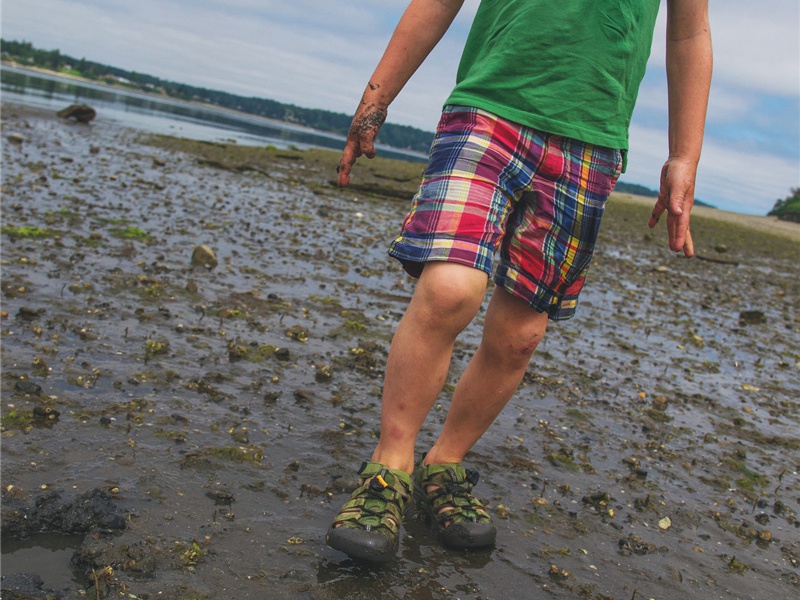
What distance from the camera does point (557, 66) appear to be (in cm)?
258

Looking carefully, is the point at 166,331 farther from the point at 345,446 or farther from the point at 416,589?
the point at 416,589

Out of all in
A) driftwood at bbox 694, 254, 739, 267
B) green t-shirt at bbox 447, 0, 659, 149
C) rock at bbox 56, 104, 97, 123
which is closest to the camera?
green t-shirt at bbox 447, 0, 659, 149

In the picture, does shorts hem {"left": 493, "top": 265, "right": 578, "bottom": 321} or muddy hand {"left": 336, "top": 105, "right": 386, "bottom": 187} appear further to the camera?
muddy hand {"left": 336, "top": 105, "right": 386, "bottom": 187}

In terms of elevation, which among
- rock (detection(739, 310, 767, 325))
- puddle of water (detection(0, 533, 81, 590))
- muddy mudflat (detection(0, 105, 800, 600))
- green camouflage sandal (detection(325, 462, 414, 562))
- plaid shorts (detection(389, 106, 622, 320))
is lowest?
puddle of water (detection(0, 533, 81, 590))

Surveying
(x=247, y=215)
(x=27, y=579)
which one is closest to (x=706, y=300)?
(x=247, y=215)

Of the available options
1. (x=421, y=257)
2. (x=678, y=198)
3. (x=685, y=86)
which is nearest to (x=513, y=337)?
(x=421, y=257)

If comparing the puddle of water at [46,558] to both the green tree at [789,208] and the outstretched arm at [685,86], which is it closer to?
the outstretched arm at [685,86]

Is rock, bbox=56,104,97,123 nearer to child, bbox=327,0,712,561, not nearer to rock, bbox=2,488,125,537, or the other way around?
child, bbox=327,0,712,561

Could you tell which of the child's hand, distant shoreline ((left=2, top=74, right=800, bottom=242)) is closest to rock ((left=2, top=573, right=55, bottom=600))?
the child's hand

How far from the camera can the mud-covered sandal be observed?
2.60 metres

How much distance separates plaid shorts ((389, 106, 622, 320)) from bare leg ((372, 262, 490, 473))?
7 centimetres

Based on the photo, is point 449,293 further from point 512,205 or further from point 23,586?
point 23,586

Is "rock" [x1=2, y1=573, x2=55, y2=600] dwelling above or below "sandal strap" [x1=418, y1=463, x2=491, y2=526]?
below

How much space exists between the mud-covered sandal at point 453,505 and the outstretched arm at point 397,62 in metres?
1.27
